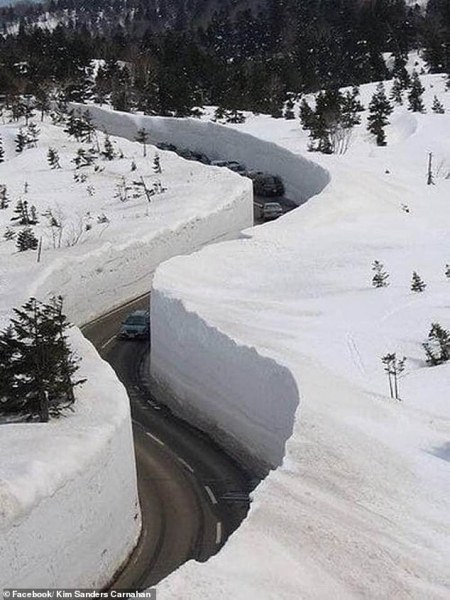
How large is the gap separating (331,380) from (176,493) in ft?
16.6

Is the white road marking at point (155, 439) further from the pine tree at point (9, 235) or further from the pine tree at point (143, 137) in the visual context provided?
the pine tree at point (143, 137)

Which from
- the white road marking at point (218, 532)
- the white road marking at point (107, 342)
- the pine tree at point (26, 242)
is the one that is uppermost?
the white road marking at point (218, 532)

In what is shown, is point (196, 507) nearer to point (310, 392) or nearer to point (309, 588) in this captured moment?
point (310, 392)

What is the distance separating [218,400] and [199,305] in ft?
12.5

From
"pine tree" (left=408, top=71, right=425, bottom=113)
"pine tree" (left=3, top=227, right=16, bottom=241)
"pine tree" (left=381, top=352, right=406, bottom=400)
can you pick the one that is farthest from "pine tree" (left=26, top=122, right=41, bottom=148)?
"pine tree" (left=381, top=352, right=406, bottom=400)

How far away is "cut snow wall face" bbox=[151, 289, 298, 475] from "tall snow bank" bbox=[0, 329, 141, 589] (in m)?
4.34

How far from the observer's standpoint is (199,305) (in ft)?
92.4

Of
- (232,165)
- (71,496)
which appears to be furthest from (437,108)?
(71,496)

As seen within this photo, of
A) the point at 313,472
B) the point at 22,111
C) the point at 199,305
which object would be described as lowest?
the point at 22,111

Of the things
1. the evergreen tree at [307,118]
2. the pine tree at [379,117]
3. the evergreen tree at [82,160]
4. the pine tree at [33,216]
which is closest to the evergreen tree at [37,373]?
the pine tree at [33,216]

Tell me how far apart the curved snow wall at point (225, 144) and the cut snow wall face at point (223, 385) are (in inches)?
798

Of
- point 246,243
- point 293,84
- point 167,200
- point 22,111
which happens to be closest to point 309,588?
point 246,243

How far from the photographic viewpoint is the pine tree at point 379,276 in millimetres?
30484

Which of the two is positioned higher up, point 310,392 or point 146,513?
point 310,392
